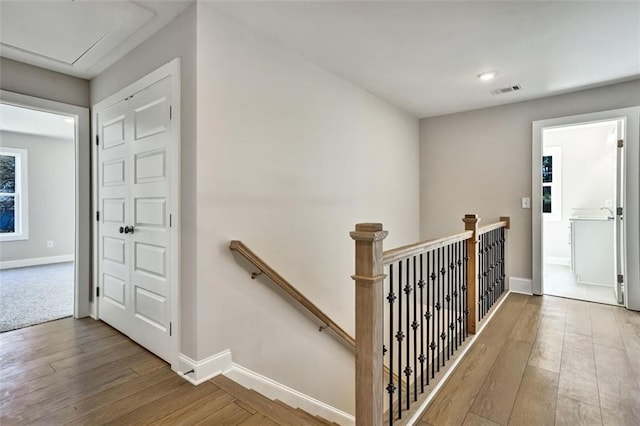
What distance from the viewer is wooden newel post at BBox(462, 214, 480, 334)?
273 cm

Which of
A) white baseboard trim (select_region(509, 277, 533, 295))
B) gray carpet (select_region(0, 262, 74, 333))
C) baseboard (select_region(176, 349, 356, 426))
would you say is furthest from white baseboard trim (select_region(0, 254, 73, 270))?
white baseboard trim (select_region(509, 277, 533, 295))

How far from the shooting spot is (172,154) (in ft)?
6.99

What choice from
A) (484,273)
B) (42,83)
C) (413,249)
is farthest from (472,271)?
(42,83)

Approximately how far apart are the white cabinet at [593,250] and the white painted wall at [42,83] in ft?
20.9

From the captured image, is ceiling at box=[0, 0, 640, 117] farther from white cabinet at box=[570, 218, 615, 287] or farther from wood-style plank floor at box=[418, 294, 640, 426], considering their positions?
wood-style plank floor at box=[418, 294, 640, 426]

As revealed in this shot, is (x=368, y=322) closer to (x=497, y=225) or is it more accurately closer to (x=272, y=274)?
(x=272, y=274)

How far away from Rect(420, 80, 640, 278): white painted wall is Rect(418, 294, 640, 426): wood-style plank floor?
1.22 meters

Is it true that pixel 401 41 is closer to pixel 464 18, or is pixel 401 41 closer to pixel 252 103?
pixel 464 18

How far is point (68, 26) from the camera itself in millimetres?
2186

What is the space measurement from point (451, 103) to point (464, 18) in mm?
1974

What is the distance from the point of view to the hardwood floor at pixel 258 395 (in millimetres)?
1690

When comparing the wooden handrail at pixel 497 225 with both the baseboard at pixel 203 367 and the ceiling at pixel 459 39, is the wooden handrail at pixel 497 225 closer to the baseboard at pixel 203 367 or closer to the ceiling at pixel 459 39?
the ceiling at pixel 459 39

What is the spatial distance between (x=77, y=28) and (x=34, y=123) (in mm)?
3811

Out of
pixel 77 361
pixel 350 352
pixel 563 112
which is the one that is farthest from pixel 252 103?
pixel 563 112
